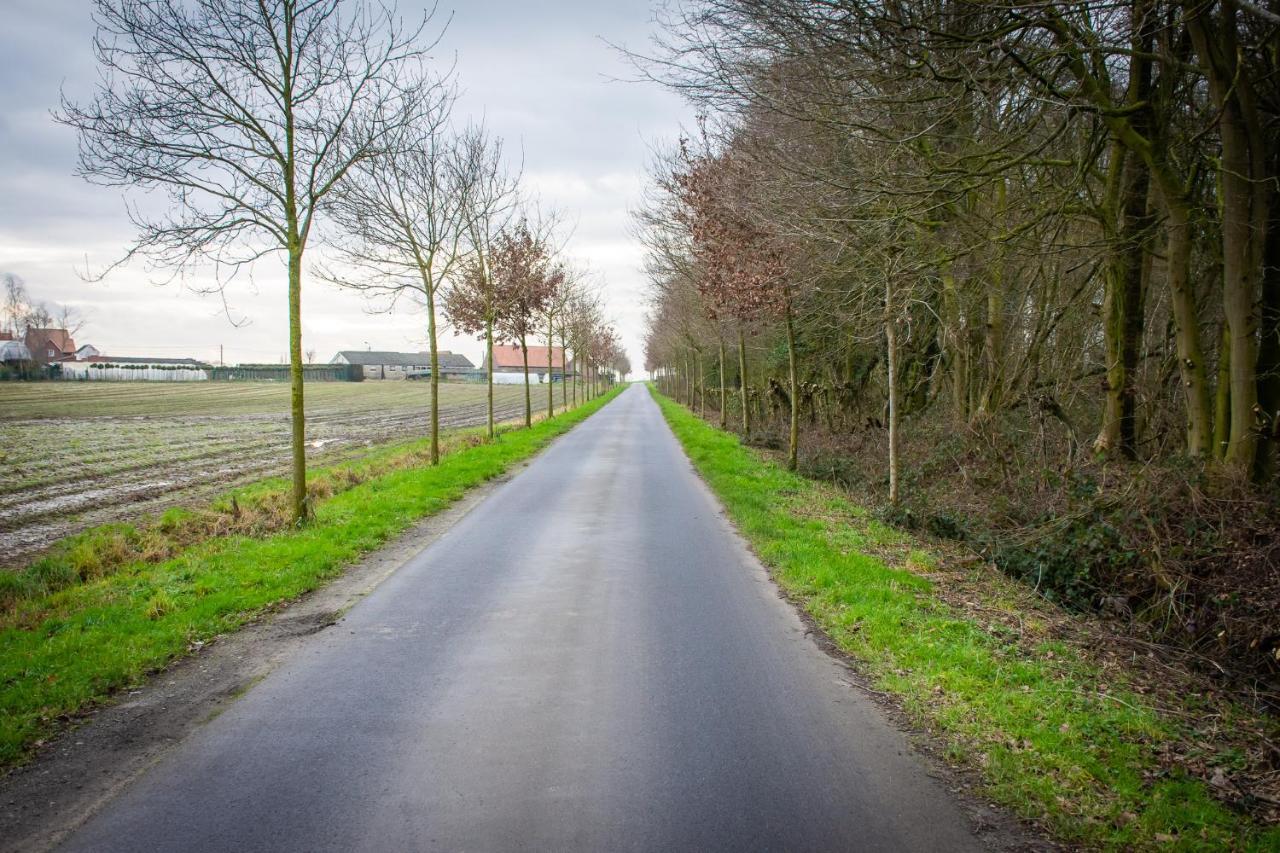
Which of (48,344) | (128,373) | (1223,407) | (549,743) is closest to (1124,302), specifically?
(1223,407)

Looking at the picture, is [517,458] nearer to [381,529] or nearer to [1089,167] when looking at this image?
[381,529]

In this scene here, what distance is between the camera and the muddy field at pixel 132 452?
13141mm

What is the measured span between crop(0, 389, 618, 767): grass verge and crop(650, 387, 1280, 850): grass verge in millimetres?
5206

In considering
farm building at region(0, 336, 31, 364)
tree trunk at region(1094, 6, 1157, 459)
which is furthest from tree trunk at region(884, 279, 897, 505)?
farm building at region(0, 336, 31, 364)

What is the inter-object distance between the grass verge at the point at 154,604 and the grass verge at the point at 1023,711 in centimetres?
521

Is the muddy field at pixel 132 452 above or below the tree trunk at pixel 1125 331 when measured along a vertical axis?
below

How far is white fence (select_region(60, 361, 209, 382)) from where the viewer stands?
9269 centimetres

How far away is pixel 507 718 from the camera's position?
14.8 feet

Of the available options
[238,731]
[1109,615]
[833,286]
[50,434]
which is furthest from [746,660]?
[50,434]

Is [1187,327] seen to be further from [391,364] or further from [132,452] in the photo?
[391,364]

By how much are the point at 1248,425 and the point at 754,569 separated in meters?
5.40

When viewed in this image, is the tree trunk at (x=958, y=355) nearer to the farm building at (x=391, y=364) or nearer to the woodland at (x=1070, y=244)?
the woodland at (x=1070, y=244)

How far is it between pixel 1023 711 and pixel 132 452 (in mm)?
25235

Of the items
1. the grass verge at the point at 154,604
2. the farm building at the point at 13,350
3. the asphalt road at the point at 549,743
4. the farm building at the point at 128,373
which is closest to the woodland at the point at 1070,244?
the asphalt road at the point at 549,743
